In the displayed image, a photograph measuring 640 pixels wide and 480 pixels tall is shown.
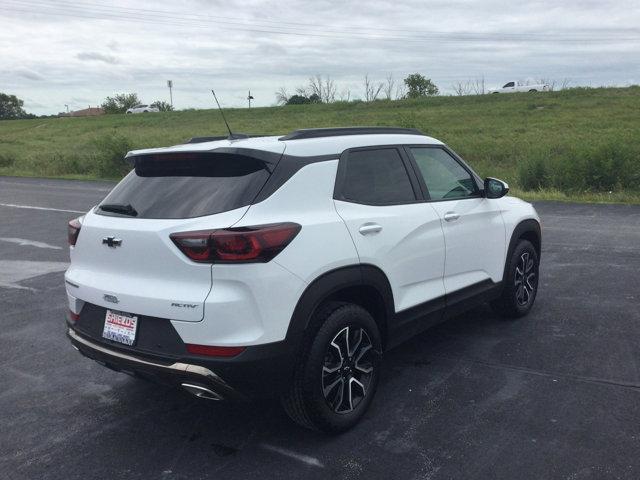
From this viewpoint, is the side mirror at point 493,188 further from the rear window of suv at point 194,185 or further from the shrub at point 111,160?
the shrub at point 111,160

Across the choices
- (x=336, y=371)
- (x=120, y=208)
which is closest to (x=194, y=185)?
(x=120, y=208)

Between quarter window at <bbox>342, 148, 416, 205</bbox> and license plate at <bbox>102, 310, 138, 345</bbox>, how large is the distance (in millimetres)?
1426

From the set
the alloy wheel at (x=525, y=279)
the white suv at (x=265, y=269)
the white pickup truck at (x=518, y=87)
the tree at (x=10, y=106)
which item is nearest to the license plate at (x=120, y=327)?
the white suv at (x=265, y=269)

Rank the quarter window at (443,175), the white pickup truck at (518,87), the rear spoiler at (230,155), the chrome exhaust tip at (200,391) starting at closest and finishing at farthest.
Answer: the chrome exhaust tip at (200,391), the rear spoiler at (230,155), the quarter window at (443,175), the white pickup truck at (518,87)

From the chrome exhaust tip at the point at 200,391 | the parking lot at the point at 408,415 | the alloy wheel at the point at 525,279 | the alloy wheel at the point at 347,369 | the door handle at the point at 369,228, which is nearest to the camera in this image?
the chrome exhaust tip at the point at 200,391

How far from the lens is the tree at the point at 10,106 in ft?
423

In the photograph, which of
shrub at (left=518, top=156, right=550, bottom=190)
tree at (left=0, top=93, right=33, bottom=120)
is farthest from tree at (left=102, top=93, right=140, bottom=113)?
shrub at (left=518, top=156, right=550, bottom=190)

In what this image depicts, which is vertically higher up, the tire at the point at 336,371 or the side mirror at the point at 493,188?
the side mirror at the point at 493,188

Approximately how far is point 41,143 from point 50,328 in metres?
Answer: 49.1

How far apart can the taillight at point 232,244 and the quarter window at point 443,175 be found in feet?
5.79

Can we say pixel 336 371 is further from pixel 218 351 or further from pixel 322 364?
pixel 218 351

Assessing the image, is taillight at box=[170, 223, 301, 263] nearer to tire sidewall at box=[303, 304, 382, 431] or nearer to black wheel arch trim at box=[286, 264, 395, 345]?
black wheel arch trim at box=[286, 264, 395, 345]

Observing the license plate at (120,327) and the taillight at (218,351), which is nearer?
the taillight at (218,351)

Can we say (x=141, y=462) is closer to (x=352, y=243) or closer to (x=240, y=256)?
(x=240, y=256)
